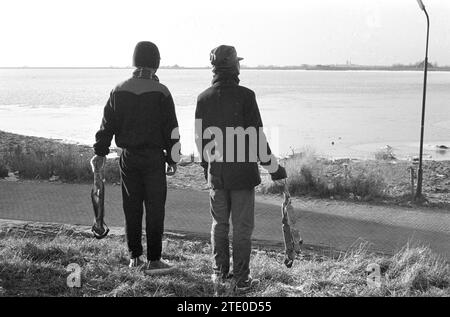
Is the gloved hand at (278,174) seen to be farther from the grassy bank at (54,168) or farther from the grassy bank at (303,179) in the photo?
the grassy bank at (54,168)

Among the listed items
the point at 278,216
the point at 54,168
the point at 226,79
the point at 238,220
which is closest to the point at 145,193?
the point at 238,220

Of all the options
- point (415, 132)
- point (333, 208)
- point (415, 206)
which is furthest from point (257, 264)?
point (415, 132)

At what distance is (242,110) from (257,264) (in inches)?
64.9

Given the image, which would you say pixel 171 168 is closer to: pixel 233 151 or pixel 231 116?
pixel 233 151

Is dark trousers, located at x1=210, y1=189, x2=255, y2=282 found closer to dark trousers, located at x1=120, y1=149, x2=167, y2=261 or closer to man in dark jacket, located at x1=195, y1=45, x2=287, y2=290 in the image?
man in dark jacket, located at x1=195, y1=45, x2=287, y2=290

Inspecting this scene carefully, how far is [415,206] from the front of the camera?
32.5 ft

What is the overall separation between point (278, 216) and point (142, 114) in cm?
383

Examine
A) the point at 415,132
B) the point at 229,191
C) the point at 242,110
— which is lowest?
the point at 415,132

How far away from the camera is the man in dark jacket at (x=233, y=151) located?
5320 mm

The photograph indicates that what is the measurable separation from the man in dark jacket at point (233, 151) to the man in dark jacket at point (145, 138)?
42 cm

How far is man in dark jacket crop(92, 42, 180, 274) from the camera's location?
5727 mm

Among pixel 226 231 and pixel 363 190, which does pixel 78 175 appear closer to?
pixel 363 190

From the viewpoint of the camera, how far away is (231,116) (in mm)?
5340

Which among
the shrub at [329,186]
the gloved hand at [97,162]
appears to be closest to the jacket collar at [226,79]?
the gloved hand at [97,162]
